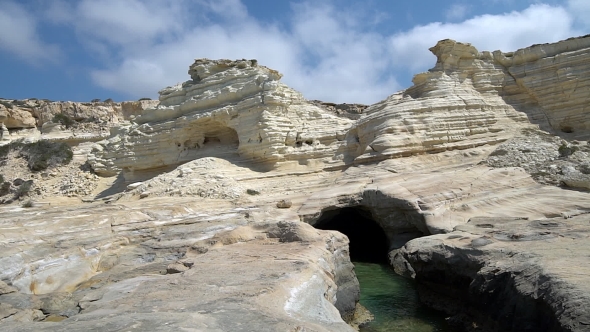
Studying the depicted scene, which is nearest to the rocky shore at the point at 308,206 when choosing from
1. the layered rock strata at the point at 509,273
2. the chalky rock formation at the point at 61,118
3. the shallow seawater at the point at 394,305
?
the layered rock strata at the point at 509,273

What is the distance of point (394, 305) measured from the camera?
9.80 metres

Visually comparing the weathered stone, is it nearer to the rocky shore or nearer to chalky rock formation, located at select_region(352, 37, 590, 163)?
the rocky shore

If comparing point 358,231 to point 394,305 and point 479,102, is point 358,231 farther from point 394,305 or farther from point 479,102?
point 394,305

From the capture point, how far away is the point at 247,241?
31.2 ft

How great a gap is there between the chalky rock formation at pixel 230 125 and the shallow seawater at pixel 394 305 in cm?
717

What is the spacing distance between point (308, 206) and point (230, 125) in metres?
7.05

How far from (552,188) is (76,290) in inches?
506

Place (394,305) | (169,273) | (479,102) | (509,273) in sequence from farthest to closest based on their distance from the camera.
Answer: (479,102) < (394,305) < (169,273) < (509,273)

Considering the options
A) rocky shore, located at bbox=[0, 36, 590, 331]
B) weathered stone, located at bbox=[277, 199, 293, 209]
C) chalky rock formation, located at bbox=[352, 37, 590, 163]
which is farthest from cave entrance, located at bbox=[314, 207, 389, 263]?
chalky rock formation, located at bbox=[352, 37, 590, 163]

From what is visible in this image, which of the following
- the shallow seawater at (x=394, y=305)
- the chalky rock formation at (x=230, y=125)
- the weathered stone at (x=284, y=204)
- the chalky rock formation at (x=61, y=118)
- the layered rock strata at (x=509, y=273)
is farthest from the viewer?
the chalky rock formation at (x=61, y=118)

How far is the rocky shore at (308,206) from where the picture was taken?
5965mm

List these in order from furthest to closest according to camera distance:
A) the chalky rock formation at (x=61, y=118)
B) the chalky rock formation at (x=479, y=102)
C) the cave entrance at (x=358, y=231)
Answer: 1. the chalky rock formation at (x=61, y=118)
2. the chalky rock formation at (x=479, y=102)
3. the cave entrance at (x=358, y=231)

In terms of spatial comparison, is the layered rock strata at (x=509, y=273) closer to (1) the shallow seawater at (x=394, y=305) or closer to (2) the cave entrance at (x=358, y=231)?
(1) the shallow seawater at (x=394, y=305)

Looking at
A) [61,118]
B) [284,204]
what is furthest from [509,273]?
[61,118]
